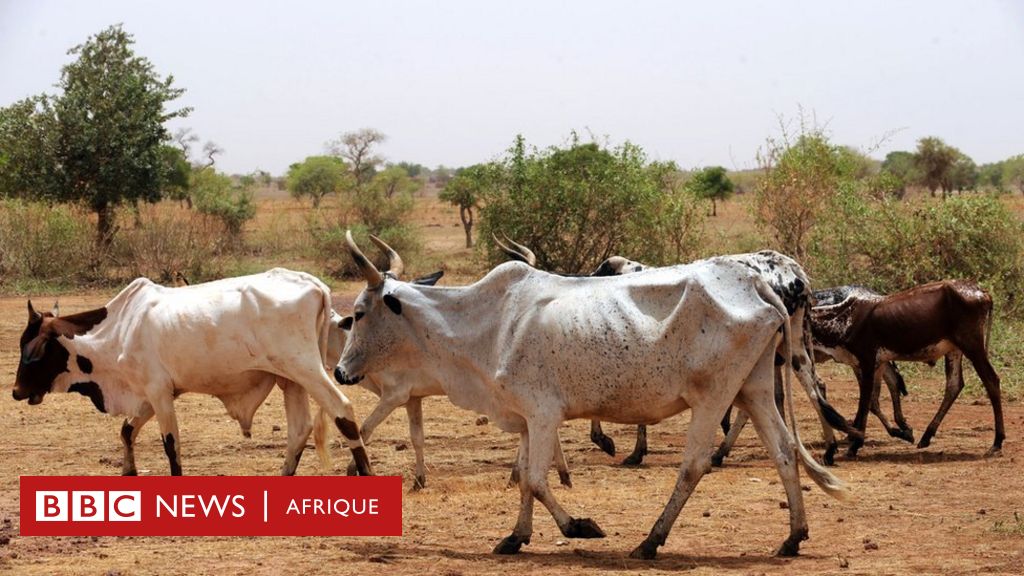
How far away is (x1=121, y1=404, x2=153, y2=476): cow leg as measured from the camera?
9703 mm

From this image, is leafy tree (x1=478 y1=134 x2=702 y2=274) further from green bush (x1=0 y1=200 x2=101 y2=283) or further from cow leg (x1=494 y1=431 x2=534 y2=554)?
cow leg (x1=494 y1=431 x2=534 y2=554)

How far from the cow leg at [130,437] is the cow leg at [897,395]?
241 inches

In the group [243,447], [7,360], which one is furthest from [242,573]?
[7,360]

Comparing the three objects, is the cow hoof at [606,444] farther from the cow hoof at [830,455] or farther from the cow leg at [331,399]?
the cow leg at [331,399]

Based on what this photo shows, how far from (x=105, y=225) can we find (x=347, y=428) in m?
20.1

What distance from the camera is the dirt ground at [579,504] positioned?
275 inches

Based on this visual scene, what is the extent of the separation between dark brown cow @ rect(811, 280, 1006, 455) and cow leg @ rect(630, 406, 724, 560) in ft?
13.4

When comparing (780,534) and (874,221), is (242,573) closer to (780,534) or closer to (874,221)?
(780,534)

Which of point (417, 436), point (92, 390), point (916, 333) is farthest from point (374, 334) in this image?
point (916, 333)

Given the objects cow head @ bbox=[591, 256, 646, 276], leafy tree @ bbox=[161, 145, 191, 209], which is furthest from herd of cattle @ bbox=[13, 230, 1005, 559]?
leafy tree @ bbox=[161, 145, 191, 209]

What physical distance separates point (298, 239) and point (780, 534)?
78.0ft

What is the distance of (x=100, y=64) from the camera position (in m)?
28.0

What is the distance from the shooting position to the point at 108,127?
27578 mm

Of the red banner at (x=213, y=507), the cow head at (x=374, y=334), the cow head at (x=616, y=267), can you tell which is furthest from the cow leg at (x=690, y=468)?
the cow head at (x=616, y=267)
